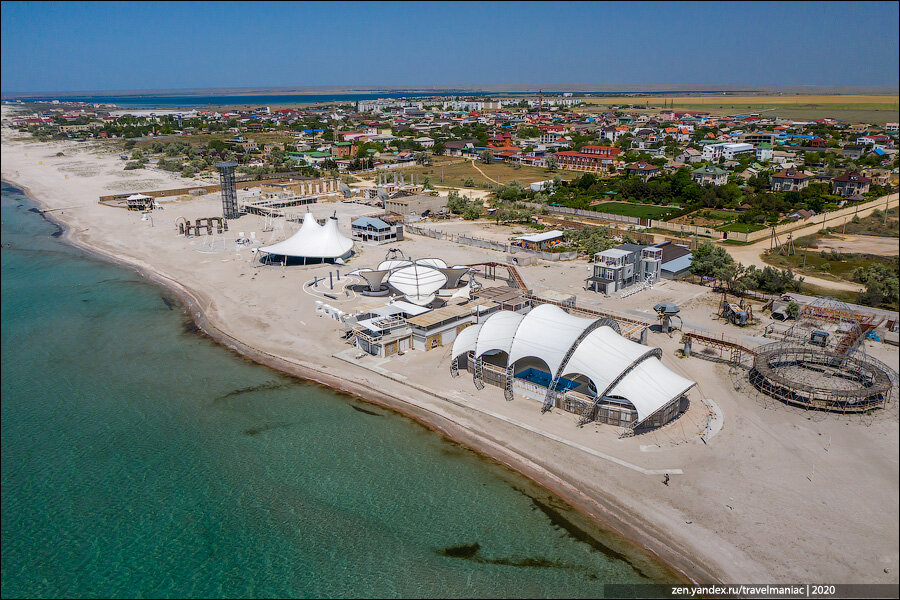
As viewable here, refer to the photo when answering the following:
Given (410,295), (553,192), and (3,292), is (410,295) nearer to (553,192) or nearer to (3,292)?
(3,292)

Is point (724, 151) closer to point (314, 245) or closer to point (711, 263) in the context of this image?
point (711, 263)

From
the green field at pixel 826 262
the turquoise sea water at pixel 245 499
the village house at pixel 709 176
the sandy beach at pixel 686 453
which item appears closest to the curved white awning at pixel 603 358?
the sandy beach at pixel 686 453

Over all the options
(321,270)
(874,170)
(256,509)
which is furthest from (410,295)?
(874,170)

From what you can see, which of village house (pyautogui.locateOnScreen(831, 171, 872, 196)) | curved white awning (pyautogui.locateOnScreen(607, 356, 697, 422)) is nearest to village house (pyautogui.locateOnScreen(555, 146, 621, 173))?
village house (pyautogui.locateOnScreen(831, 171, 872, 196))

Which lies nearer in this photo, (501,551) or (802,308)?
(501,551)

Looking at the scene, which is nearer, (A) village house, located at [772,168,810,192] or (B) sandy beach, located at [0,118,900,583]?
(B) sandy beach, located at [0,118,900,583]

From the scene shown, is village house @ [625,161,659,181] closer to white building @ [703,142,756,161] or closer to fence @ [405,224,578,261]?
white building @ [703,142,756,161]

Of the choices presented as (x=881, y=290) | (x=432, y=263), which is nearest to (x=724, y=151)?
(x=881, y=290)
